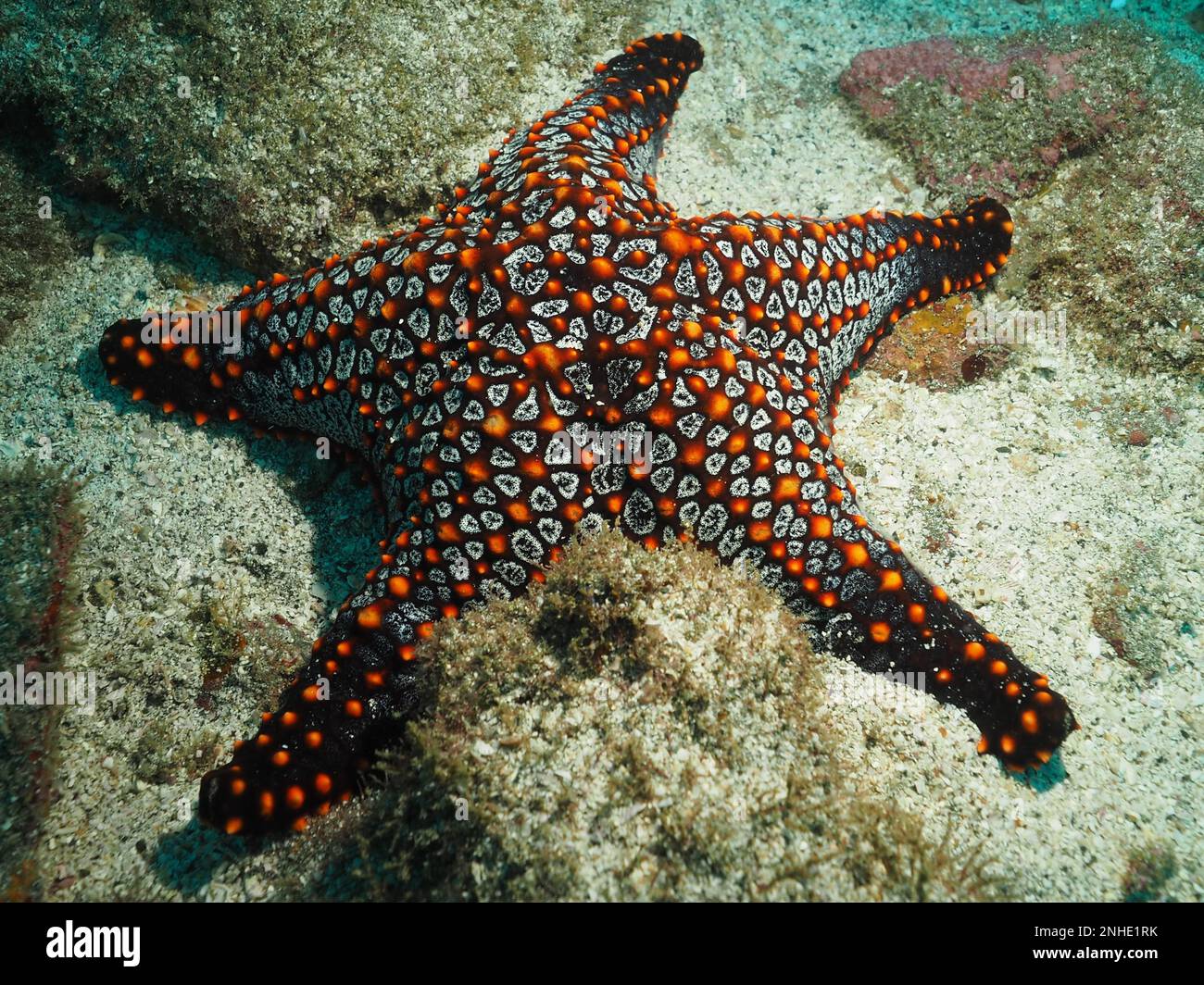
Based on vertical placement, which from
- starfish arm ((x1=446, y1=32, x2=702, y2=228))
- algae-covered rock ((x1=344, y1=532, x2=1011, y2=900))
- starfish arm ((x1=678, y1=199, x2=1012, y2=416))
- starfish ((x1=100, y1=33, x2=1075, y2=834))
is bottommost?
algae-covered rock ((x1=344, y1=532, x2=1011, y2=900))

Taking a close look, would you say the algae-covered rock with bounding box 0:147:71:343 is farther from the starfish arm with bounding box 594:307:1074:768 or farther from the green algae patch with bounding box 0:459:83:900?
the starfish arm with bounding box 594:307:1074:768

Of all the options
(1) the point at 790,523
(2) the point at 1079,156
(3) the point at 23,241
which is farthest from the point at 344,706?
(2) the point at 1079,156

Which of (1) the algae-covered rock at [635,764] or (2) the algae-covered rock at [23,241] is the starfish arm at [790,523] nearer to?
(1) the algae-covered rock at [635,764]

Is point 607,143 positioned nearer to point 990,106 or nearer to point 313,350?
point 313,350

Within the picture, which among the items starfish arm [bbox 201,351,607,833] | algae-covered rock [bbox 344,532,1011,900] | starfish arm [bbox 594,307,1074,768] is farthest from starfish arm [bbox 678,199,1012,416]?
algae-covered rock [bbox 344,532,1011,900]

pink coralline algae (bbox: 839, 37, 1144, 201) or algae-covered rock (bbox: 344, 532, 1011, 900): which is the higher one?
pink coralline algae (bbox: 839, 37, 1144, 201)

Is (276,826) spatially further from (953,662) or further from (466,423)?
(953,662)

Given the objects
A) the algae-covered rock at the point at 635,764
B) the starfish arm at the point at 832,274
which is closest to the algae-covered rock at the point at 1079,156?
the starfish arm at the point at 832,274
